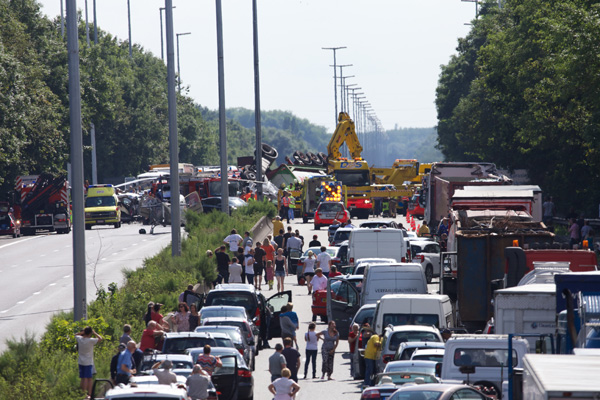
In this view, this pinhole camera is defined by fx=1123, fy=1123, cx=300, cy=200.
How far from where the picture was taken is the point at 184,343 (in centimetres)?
1952

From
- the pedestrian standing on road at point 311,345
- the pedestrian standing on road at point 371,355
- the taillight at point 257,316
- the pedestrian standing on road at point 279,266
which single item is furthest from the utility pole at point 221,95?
the pedestrian standing on road at point 371,355

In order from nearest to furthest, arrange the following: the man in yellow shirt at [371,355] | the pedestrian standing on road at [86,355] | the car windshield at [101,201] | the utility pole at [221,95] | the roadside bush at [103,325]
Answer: the roadside bush at [103,325]
the pedestrian standing on road at [86,355]
the man in yellow shirt at [371,355]
the utility pole at [221,95]
the car windshield at [101,201]

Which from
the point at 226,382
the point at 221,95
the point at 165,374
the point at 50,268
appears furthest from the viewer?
the point at 221,95

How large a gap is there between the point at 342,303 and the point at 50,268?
62.3 feet

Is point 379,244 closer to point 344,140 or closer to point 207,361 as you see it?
point 207,361

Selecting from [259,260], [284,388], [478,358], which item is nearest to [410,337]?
[284,388]

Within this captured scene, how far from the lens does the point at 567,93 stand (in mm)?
37750

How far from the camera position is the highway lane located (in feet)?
102

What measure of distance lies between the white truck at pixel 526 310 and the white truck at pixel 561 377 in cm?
752

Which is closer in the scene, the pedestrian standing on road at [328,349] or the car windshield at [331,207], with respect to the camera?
the pedestrian standing on road at [328,349]

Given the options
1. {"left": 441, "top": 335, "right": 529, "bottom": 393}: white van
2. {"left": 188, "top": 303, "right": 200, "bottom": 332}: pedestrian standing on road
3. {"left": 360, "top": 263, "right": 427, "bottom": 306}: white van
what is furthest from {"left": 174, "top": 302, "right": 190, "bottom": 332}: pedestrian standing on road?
{"left": 441, "top": 335, "right": 529, "bottom": 393}: white van

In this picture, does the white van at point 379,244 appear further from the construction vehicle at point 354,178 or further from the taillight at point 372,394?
the construction vehicle at point 354,178

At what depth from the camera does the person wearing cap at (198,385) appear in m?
16.5

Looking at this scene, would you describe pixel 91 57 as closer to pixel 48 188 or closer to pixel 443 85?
pixel 48 188
